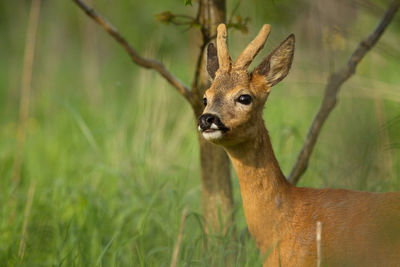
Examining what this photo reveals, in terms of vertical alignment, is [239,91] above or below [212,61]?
below

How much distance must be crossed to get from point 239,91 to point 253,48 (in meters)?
0.24

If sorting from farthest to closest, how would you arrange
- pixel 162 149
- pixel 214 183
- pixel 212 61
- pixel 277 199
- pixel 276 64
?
1. pixel 162 149
2. pixel 214 183
3. pixel 212 61
4. pixel 276 64
5. pixel 277 199

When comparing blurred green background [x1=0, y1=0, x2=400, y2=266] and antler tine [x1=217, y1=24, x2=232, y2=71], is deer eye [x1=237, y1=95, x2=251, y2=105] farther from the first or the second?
blurred green background [x1=0, y1=0, x2=400, y2=266]

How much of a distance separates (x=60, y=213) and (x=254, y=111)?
1.73m

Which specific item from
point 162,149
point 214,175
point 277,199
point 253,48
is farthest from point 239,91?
point 162,149

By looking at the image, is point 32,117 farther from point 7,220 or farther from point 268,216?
point 268,216

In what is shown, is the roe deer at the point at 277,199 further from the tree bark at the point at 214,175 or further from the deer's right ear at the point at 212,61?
the tree bark at the point at 214,175

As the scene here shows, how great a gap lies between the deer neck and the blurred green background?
19 cm

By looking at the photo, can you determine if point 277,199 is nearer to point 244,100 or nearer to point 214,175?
point 244,100

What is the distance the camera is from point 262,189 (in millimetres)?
3148

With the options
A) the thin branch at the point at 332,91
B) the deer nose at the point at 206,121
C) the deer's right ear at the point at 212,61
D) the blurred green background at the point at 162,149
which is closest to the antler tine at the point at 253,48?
the blurred green background at the point at 162,149

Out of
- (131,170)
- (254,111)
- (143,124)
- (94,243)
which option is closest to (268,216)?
(254,111)

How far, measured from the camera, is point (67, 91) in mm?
Result: 8445

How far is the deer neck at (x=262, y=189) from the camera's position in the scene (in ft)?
10.1
